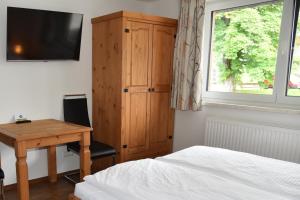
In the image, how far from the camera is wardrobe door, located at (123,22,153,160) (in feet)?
9.82

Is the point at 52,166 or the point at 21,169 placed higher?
the point at 21,169

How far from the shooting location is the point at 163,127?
346 centimetres

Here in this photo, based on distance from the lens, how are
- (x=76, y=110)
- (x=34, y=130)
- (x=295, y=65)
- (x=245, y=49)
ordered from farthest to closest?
1. (x=76, y=110)
2. (x=245, y=49)
3. (x=295, y=65)
4. (x=34, y=130)

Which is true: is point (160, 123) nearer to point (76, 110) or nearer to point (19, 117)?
point (76, 110)

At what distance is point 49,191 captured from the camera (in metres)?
2.83

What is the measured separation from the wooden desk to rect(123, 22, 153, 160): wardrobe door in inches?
24.1

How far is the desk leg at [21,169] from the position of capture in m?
2.16

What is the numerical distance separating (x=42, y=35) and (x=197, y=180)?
217 centimetres

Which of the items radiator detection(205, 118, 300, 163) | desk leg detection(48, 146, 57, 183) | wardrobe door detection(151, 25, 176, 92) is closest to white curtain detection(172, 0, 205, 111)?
wardrobe door detection(151, 25, 176, 92)

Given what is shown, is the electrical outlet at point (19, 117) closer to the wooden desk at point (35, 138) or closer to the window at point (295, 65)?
the wooden desk at point (35, 138)

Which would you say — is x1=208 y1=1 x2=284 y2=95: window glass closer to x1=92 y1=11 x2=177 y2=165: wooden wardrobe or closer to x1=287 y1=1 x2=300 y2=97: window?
x1=287 y1=1 x2=300 y2=97: window

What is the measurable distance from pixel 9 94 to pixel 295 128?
294cm

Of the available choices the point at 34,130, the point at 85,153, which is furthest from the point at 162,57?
the point at 34,130

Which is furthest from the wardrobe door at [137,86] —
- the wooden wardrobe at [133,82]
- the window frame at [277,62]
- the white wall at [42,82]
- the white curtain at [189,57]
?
the window frame at [277,62]
